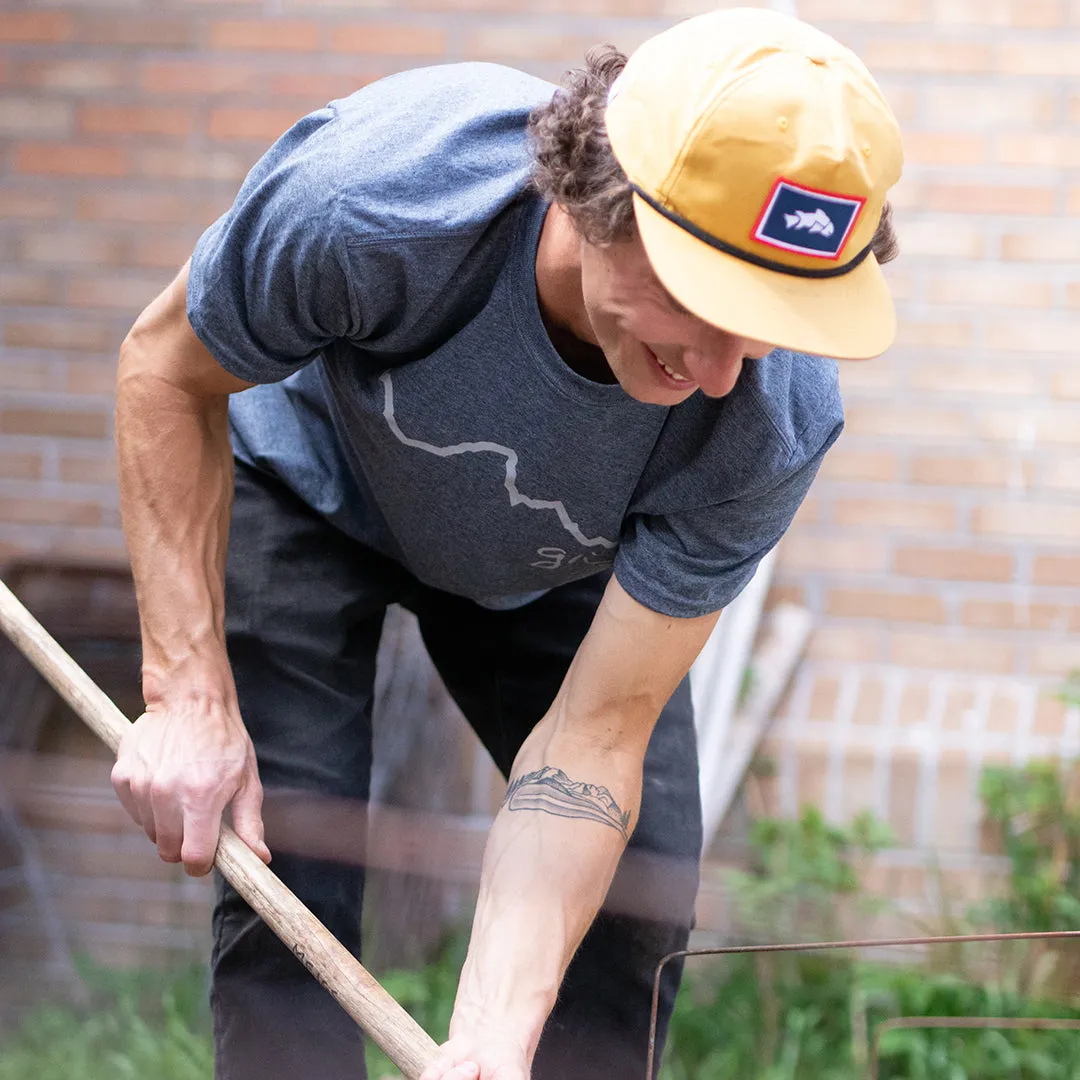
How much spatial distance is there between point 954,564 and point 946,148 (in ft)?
1.98

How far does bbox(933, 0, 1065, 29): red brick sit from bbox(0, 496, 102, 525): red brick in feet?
4.69

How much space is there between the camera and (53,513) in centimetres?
209

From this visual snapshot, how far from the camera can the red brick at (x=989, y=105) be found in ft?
6.30

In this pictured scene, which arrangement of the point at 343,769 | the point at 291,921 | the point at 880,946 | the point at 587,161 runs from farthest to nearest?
the point at 880,946 < the point at 343,769 < the point at 291,921 < the point at 587,161

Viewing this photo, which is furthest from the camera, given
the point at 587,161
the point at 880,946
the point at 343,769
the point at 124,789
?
the point at 880,946

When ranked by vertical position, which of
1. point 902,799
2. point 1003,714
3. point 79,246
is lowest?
point 902,799

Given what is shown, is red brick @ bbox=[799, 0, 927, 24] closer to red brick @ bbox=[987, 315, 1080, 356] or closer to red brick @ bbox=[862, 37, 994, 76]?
red brick @ bbox=[862, 37, 994, 76]

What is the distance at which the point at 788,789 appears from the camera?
207cm

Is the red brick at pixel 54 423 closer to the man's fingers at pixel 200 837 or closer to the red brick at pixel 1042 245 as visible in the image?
the man's fingers at pixel 200 837

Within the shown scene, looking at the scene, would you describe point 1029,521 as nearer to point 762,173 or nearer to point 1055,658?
point 1055,658

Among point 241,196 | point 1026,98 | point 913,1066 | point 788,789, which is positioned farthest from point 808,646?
point 241,196

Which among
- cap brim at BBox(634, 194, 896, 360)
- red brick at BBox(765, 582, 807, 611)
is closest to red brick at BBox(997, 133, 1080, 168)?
red brick at BBox(765, 582, 807, 611)

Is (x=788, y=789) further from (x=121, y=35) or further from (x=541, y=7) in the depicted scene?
(x=121, y=35)

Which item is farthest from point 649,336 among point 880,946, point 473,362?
point 880,946
